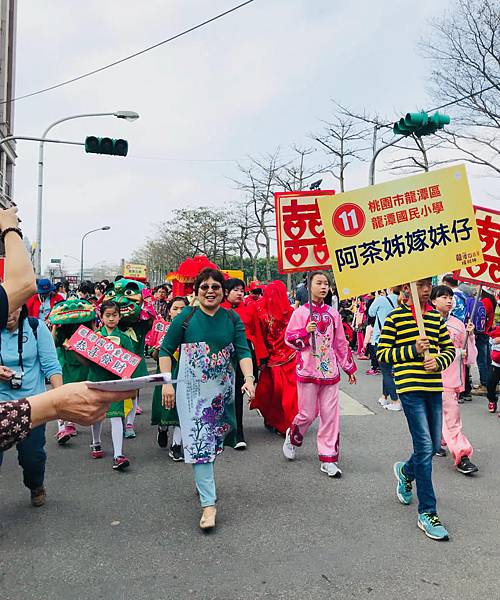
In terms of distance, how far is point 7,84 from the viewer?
1453 inches

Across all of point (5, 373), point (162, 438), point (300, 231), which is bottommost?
point (162, 438)

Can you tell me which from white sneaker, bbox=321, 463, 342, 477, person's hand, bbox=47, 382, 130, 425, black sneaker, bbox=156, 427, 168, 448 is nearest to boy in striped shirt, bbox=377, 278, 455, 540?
white sneaker, bbox=321, 463, 342, 477

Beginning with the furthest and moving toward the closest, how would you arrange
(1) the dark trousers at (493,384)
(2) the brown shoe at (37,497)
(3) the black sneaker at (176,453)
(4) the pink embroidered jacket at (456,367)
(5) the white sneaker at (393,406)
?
(5) the white sneaker at (393,406) → (1) the dark trousers at (493,384) → (3) the black sneaker at (176,453) → (4) the pink embroidered jacket at (456,367) → (2) the brown shoe at (37,497)

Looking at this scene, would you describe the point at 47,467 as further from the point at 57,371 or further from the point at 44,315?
the point at 44,315

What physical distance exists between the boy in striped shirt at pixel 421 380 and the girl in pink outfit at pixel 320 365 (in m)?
1.01

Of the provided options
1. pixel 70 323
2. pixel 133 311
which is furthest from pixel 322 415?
pixel 70 323

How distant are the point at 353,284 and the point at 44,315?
603 centimetres

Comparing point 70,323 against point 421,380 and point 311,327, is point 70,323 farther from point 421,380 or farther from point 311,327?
point 421,380

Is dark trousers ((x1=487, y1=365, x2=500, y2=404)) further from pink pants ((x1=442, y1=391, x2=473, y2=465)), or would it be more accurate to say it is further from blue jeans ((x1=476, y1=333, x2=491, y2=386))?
pink pants ((x1=442, y1=391, x2=473, y2=465))

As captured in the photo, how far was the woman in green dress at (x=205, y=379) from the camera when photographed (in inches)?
149

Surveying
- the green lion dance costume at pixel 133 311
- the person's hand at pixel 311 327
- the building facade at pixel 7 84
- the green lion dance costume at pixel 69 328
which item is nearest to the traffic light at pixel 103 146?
the green lion dance costume at pixel 133 311

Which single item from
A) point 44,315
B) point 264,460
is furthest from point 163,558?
point 44,315

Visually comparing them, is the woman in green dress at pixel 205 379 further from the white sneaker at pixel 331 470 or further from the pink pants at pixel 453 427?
the pink pants at pixel 453 427

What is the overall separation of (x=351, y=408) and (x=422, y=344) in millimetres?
4120
